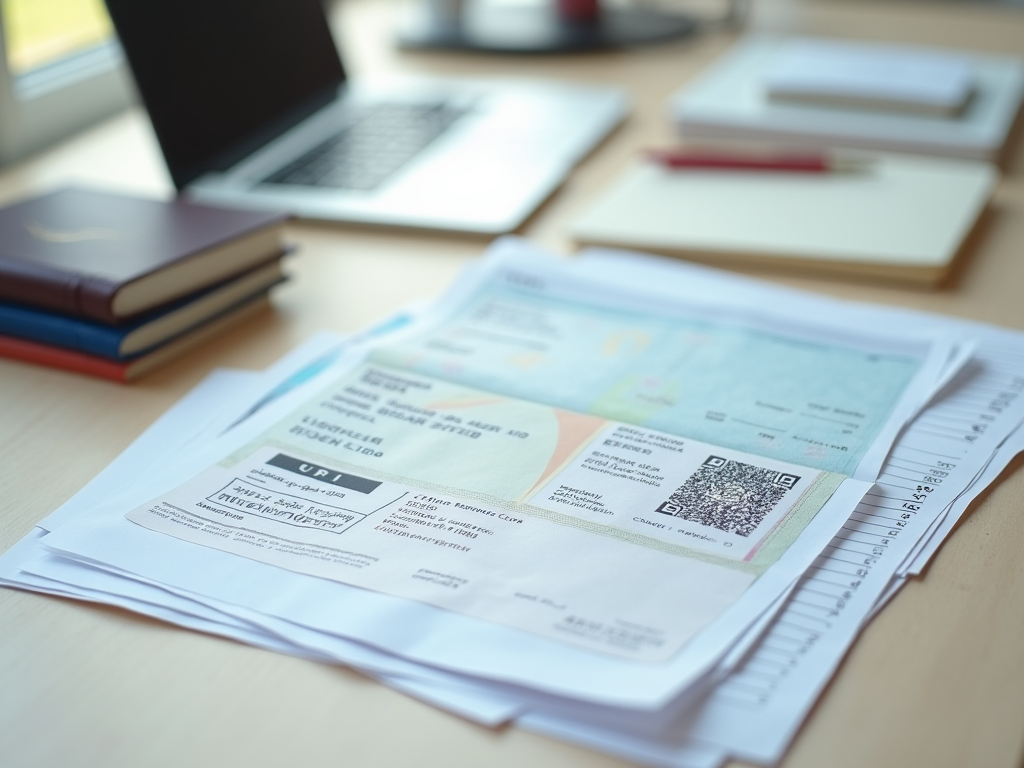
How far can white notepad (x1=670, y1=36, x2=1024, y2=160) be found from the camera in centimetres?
106

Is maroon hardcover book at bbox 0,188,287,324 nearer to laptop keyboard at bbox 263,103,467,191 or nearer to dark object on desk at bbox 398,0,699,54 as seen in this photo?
laptop keyboard at bbox 263,103,467,191

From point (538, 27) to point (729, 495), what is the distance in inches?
42.8

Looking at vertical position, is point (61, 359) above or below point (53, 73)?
below

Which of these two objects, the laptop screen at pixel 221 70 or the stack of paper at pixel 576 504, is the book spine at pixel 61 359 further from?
the laptop screen at pixel 221 70

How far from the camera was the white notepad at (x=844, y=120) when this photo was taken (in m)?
1.06

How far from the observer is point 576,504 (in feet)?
1.86

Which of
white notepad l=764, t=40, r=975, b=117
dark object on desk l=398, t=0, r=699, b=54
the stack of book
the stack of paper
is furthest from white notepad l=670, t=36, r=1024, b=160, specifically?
the stack of book

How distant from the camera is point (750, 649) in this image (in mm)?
475

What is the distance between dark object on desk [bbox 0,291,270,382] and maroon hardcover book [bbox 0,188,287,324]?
0.03 metres

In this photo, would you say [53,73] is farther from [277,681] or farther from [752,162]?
[277,681]

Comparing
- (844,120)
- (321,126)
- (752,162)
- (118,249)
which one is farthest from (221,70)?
(844,120)

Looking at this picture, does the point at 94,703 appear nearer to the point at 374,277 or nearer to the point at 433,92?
the point at 374,277

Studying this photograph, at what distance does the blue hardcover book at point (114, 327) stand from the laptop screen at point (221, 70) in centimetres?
23

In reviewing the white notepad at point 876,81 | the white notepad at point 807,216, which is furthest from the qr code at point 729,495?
the white notepad at point 876,81
